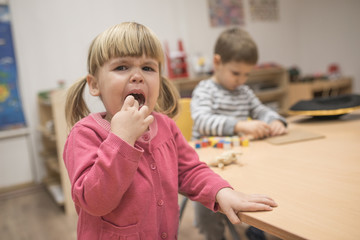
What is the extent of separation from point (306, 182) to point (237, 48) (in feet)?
2.61

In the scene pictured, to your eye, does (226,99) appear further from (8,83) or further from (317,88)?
(317,88)

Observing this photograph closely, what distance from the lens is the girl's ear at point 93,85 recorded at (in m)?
0.73

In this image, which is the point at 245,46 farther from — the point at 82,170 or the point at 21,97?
the point at 21,97

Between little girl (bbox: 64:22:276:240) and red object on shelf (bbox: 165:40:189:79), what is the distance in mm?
2354

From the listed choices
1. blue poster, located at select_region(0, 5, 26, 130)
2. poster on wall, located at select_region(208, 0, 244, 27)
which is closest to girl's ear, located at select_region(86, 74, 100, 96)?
blue poster, located at select_region(0, 5, 26, 130)

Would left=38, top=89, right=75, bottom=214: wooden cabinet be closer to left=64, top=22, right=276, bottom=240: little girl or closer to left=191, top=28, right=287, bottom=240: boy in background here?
left=191, top=28, right=287, bottom=240: boy in background

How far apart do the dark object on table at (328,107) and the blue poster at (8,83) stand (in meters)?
2.32

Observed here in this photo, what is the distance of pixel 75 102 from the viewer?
2.56 ft

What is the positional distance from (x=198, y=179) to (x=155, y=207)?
13 cm

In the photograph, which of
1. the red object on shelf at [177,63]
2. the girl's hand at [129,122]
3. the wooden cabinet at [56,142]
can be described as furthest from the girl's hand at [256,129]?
the red object on shelf at [177,63]

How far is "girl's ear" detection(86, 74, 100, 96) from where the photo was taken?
2.38 feet

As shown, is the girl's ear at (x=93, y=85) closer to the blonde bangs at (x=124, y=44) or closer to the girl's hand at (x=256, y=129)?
the blonde bangs at (x=124, y=44)

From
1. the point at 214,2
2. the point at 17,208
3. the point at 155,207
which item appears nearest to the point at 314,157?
the point at 155,207

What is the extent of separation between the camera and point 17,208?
235 centimetres
